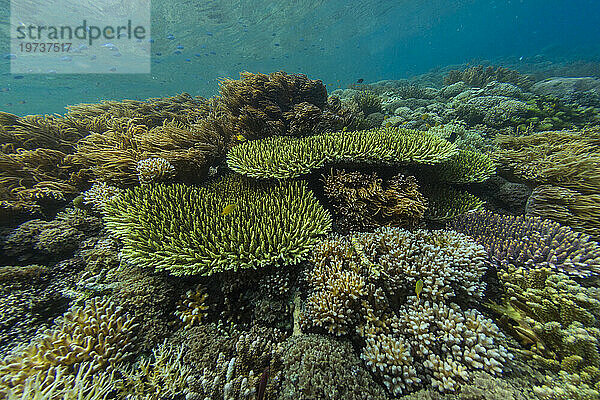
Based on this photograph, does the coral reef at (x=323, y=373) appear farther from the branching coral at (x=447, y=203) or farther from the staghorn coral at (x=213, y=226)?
the branching coral at (x=447, y=203)

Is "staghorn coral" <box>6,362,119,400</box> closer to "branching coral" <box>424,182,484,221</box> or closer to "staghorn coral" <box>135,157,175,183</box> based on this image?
"staghorn coral" <box>135,157,175,183</box>

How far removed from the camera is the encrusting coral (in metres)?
2.19

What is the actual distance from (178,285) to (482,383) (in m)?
3.63

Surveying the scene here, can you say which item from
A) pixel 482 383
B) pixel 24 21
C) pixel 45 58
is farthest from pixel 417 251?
pixel 45 58

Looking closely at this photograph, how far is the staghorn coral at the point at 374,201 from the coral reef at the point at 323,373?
187 cm

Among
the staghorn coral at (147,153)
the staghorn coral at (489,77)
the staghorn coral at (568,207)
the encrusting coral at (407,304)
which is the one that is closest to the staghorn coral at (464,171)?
the staghorn coral at (568,207)

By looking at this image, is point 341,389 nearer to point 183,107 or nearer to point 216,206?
point 216,206

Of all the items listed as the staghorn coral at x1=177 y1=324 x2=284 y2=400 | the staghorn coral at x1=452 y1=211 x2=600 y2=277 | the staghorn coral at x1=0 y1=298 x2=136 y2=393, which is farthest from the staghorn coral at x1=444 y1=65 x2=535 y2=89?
the staghorn coral at x1=0 y1=298 x2=136 y2=393

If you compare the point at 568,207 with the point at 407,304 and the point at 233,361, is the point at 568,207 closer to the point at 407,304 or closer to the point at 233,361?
the point at 407,304

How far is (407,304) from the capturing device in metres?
2.73

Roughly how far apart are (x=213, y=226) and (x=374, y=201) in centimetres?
270

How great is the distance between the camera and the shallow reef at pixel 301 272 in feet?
7.04

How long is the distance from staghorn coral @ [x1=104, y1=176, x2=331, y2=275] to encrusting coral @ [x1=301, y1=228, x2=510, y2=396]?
0.53m

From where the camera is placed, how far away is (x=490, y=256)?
3.00 meters
